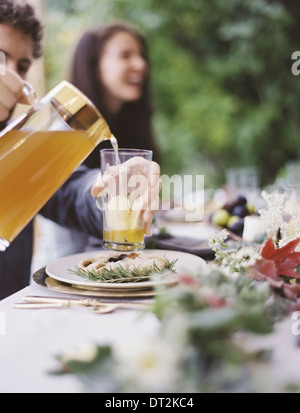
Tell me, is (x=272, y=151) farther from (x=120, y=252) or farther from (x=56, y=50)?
(x=120, y=252)

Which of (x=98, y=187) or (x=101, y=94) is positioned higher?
(x=101, y=94)

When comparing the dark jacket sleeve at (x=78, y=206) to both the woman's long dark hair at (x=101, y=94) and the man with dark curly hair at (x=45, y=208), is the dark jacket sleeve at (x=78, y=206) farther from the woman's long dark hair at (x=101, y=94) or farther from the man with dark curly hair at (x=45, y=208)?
the woman's long dark hair at (x=101, y=94)

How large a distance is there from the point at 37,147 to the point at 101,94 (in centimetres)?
150

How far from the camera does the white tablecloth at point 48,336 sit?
479 mm

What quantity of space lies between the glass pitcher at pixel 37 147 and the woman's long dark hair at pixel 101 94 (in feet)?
3.95

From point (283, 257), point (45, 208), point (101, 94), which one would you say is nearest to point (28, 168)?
point (283, 257)

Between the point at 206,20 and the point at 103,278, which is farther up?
the point at 206,20

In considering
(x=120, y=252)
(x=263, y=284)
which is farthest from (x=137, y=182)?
(x=263, y=284)

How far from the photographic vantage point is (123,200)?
0.88 metres

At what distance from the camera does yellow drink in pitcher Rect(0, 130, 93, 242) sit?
813 mm

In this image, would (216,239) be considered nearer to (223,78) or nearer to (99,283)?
(99,283)

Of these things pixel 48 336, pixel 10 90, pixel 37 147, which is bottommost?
pixel 48 336
